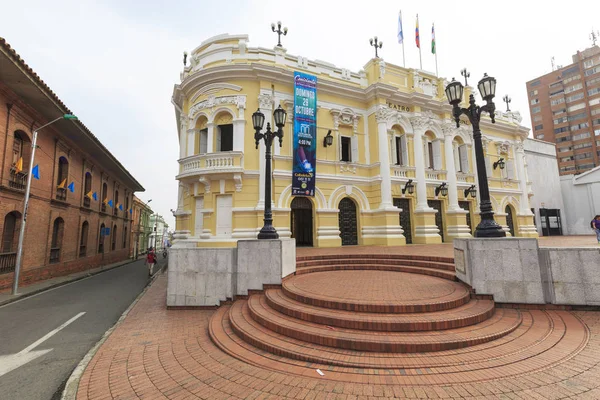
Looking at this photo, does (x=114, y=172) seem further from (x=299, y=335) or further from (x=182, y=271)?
(x=299, y=335)

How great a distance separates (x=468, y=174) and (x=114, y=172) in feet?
98.3

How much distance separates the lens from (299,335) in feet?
14.6

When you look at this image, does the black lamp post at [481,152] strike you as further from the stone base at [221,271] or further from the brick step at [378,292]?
the stone base at [221,271]

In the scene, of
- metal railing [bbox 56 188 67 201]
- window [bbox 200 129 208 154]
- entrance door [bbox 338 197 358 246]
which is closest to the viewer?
window [bbox 200 129 208 154]

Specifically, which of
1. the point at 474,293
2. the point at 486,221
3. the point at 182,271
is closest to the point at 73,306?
the point at 182,271

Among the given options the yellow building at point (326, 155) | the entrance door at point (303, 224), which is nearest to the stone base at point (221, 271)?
the yellow building at point (326, 155)

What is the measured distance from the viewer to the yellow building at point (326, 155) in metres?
13.7

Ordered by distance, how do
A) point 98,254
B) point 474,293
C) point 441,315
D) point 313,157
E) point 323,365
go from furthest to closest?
point 98,254 < point 313,157 < point 474,293 < point 441,315 < point 323,365

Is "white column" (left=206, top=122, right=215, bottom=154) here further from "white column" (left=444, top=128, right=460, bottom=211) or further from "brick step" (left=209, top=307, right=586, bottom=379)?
"white column" (left=444, top=128, right=460, bottom=211)

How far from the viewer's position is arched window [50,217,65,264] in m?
15.4

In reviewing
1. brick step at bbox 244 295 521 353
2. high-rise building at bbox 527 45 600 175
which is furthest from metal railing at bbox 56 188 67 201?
high-rise building at bbox 527 45 600 175

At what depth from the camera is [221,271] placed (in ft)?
23.3

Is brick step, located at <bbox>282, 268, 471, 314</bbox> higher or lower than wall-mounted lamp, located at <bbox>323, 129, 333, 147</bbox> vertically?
lower

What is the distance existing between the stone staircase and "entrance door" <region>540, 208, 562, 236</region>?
1002 inches
